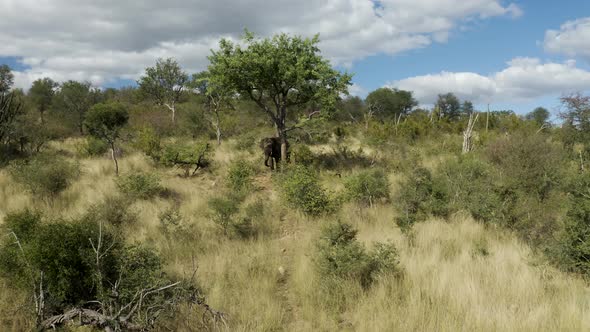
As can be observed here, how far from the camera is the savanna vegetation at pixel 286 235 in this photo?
4270mm

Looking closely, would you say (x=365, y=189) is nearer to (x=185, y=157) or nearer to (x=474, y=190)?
(x=474, y=190)

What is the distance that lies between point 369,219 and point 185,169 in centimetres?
786

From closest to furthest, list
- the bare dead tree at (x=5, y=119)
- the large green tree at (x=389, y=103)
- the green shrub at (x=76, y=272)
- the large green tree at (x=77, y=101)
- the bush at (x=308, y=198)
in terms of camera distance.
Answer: the green shrub at (x=76, y=272) → the bush at (x=308, y=198) → the bare dead tree at (x=5, y=119) → the large green tree at (x=77, y=101) → the large green tree at (x=389, y=103)

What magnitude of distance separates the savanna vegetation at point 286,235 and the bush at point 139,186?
0.16ft

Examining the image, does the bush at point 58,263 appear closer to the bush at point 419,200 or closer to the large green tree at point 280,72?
the bush at point 419,200

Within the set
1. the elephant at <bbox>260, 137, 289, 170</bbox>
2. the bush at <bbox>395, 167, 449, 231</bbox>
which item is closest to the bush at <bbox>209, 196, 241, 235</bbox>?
the bush at <bbox>395, 167, 449, 231</bbox>

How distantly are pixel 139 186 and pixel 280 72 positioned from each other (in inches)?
249

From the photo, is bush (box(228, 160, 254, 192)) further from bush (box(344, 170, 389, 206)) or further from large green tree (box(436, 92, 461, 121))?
large green tree (box(436, 92, 461, 121))

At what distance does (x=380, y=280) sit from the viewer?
16.8ft

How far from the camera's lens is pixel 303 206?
9.22 meters

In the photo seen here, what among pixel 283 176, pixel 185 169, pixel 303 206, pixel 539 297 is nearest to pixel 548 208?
pixel 539 297

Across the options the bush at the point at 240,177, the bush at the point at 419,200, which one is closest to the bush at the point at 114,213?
the bush at the point at 240,177

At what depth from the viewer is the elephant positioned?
13797 millimetres

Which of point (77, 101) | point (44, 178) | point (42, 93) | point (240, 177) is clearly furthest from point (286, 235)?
point (42, 93)
